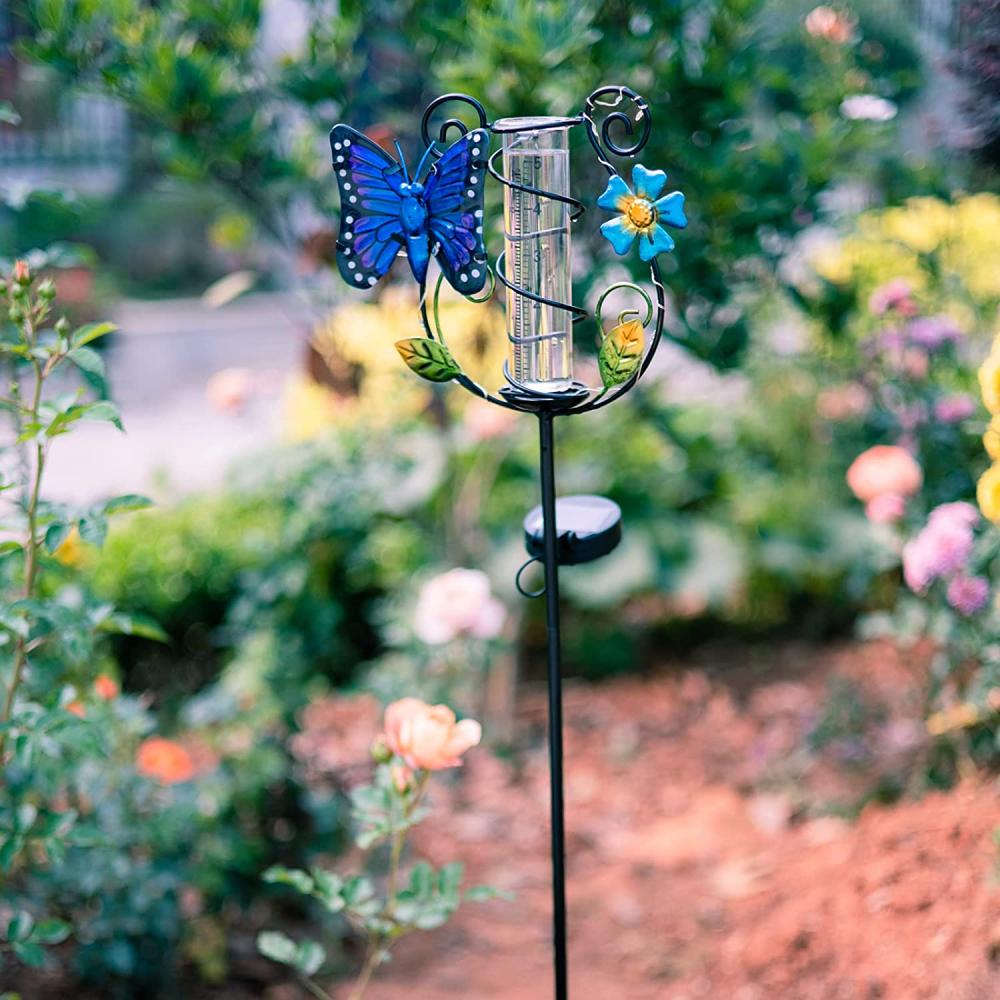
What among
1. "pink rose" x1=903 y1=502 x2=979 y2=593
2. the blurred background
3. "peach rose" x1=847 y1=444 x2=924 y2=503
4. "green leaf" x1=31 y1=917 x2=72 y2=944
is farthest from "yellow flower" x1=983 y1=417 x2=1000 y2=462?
"green leaf" x1=31 y1=917 x2=72 y2=944

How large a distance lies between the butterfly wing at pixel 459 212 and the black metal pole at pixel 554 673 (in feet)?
0.58

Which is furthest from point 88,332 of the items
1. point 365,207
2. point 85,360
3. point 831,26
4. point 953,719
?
point 831,26

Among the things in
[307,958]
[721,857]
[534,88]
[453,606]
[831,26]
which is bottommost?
[721,857]

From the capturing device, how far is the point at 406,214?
1.28m

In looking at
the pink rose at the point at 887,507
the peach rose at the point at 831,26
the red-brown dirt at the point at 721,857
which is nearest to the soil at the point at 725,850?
the red-brown dirt at the point at 721,857

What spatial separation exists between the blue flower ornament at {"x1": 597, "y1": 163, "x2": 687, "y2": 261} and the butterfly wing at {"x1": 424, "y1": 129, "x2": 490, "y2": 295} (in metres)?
0.14

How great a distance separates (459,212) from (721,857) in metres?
1.61

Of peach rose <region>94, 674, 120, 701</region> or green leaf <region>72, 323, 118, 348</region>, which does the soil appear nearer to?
peach rose <region>94, 674, 120, 701</region>

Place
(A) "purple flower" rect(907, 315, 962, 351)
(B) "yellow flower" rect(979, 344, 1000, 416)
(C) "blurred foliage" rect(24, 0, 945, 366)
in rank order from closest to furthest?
(B) "yellow flower" rect(979, 344, 1000, 416) < (C) "blurred foliage" rect(24, 0, 945, 366) < (A) "purple flower" rect(907, 315, 962, 351)

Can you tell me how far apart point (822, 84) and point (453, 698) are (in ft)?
5.14

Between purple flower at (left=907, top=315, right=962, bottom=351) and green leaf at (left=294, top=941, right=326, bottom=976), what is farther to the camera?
purple flower at (left=907, top=315, right=962, bottom=351)

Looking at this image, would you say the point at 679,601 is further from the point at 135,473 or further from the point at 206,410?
the point at 206,410

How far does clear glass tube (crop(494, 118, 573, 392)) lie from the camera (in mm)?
1269

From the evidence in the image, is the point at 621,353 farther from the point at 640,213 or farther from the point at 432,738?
the point at 432,738
